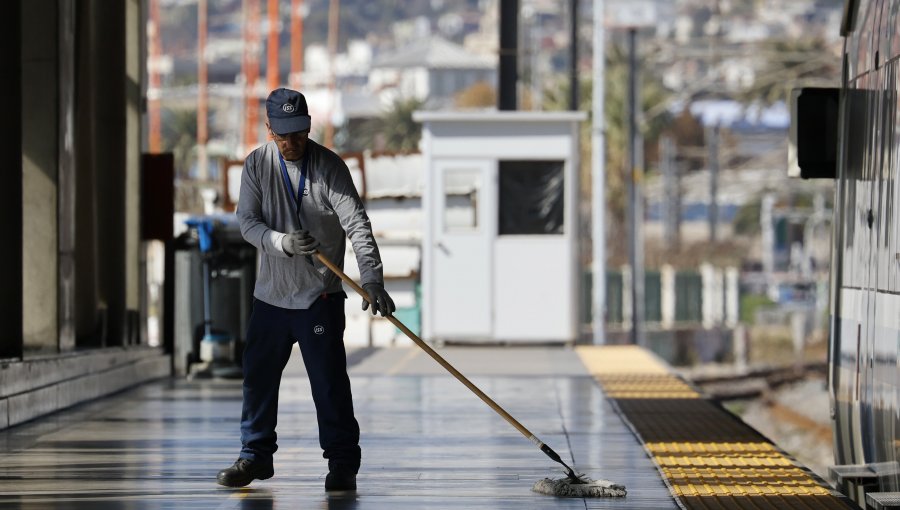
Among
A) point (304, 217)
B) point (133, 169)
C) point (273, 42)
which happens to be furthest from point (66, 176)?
point (273, 42)

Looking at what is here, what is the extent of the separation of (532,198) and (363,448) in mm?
10981

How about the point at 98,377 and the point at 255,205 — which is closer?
the point at 255,205

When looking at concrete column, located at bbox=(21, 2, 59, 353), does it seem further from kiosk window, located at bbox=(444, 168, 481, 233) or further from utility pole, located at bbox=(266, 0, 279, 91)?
utility pole, located at bbox=(266, 0, 279, 91)

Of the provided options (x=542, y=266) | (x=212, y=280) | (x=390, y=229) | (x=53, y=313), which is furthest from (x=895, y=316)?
(x=390, y=229)

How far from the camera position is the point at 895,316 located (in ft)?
29.7

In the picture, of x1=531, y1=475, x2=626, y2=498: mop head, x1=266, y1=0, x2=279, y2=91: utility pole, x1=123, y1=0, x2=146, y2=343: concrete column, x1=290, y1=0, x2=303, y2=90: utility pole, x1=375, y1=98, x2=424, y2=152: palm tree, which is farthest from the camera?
x1=375, y1=98, x2=424, y2=152: palm tree

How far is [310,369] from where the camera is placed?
30.8 feet

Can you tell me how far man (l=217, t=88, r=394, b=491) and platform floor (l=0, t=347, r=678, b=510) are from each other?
261 mm

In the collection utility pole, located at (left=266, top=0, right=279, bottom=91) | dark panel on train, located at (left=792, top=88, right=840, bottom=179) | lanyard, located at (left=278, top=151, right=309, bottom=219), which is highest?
utility pole, located at (left=266, top=0, right=279, bottom=91)

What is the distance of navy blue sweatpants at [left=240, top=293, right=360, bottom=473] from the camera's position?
30.6 ft

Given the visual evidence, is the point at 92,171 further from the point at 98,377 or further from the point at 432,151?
the point at 432,151

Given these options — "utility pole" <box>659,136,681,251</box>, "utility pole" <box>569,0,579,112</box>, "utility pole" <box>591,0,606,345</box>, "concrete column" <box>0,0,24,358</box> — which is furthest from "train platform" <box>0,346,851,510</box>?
"utility pole" <box>659,136,681,251</box>

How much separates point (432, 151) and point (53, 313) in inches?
324

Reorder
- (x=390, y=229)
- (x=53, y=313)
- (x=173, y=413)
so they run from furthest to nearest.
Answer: (x=390, y=229)
(x=53, y=313)
(x=173, y=413)
